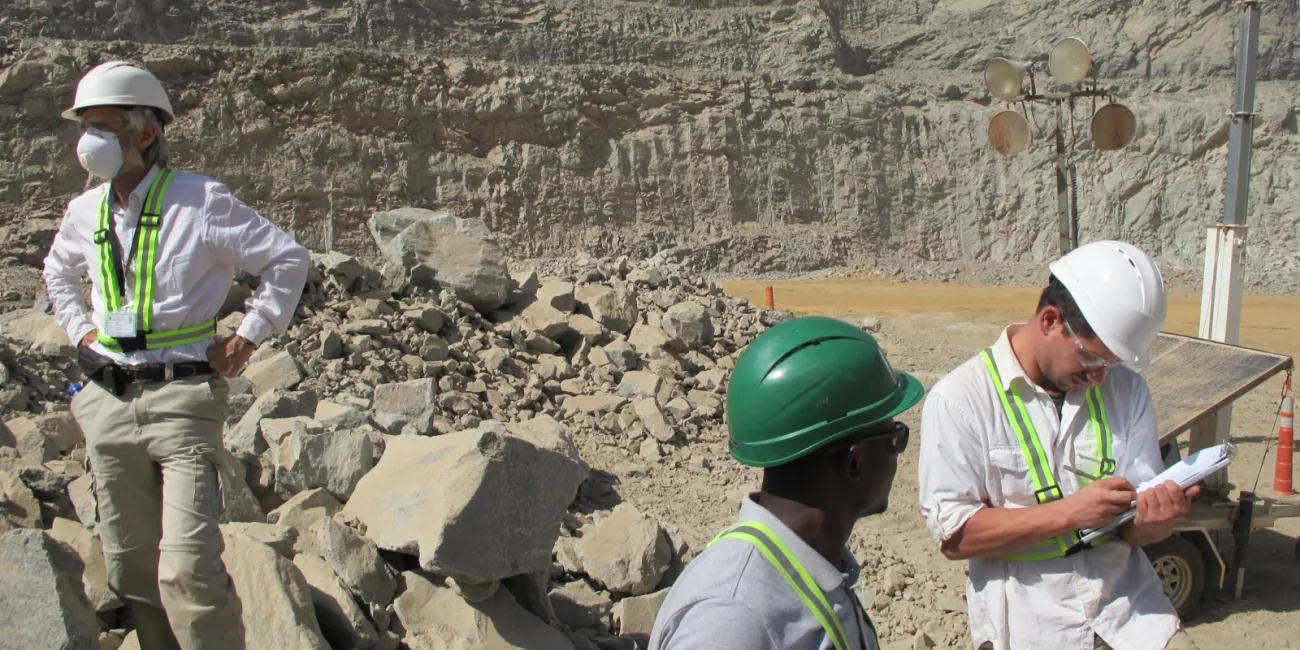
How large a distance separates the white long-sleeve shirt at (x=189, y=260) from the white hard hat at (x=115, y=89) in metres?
0.23

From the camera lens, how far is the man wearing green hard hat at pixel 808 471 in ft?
5.33

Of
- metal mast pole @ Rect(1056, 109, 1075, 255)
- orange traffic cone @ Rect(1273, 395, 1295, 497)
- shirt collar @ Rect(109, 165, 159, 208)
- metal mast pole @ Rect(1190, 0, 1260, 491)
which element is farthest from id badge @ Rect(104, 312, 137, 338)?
orange traffic cone @ Rect(1273, 395, 1295, 497)

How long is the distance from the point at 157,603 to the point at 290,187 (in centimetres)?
1987

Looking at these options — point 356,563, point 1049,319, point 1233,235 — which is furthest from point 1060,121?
point 356,563

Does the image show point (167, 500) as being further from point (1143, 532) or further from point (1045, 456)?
point (1143, 532)

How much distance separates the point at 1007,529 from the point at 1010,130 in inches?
196

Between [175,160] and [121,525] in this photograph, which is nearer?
[121,525]

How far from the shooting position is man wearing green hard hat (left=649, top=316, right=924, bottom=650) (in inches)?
64.0

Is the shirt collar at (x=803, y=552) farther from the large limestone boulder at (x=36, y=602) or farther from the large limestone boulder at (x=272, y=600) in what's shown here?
the large limestone boulder at (x=36, y=602)

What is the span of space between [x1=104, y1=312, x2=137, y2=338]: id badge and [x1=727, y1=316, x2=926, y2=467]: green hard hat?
2.18 meters

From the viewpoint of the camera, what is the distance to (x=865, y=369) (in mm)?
1833

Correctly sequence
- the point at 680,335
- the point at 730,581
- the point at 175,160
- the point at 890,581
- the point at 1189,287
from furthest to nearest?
1. the point at 1189,287
2. the point at 175,160
3. the point at 680,335
4. the point at 890,581
5. the point at 730,581

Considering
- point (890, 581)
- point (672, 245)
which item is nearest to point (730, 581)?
point (890, 581)

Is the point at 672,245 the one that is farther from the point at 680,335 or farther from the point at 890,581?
the point at 890,581
